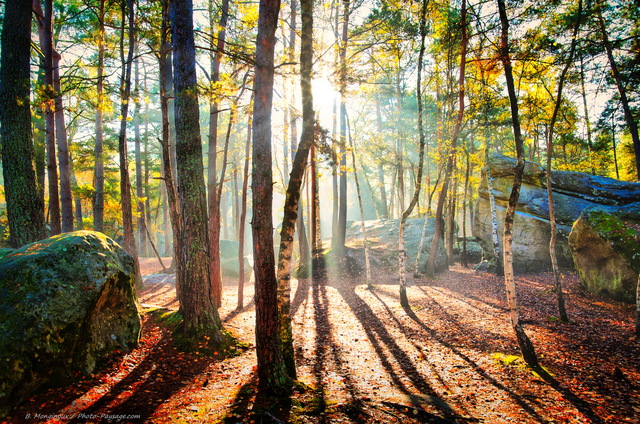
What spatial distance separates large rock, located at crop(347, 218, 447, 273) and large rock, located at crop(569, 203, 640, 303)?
6.59 metres

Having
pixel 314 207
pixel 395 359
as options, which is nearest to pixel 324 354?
pixel 395 359

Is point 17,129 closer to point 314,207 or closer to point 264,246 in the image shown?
point 264,246

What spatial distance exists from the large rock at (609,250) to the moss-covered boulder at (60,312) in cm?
1388

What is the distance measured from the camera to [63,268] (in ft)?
15.6

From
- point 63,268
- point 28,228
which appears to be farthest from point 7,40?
point 63,268

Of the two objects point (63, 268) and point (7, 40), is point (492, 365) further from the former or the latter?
point (7, 40)

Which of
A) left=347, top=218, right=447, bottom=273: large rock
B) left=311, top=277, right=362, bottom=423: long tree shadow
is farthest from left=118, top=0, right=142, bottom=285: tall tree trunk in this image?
left=347, top=218, right=447, bottom=273: large rock

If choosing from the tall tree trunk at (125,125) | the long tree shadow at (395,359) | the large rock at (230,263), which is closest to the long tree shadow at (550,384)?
the long tree shadow at (395,359)

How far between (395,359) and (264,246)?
439 cm

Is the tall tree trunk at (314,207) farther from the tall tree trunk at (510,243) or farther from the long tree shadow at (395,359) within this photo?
the tall tree trunk at (510,243)

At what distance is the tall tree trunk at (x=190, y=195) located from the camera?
6.15 m

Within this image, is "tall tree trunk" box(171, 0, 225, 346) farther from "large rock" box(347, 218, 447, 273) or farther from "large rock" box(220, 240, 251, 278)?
"large rock" box(220, 240, 251, 278)

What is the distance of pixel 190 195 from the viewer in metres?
6.28

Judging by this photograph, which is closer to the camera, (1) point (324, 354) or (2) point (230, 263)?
(1) point (324, 354)
